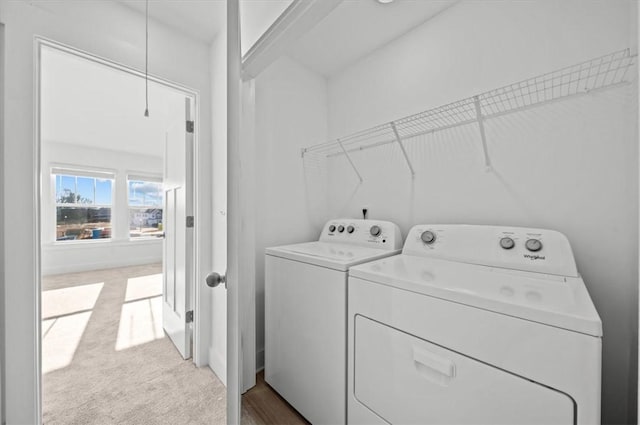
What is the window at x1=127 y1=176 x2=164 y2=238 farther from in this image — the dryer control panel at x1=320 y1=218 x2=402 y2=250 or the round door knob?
the round door knob

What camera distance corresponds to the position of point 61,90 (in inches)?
103

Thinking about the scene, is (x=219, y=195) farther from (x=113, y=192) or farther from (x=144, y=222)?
(x=144, y=222)

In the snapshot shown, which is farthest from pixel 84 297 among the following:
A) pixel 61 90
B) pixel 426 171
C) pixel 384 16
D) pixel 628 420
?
pixel 628 420

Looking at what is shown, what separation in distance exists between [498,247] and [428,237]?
339mm

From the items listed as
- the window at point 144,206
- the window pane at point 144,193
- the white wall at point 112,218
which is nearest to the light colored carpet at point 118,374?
the white wall at point 112,218

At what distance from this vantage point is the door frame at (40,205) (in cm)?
119

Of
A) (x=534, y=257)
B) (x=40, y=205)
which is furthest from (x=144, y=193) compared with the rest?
(x=534, y=257)

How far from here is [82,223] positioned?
5.03m

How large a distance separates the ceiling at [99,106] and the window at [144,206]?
100cm

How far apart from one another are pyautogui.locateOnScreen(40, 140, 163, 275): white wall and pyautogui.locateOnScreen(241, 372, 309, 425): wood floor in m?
5.00

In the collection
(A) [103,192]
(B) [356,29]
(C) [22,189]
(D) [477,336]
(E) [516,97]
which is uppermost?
(B) [356,29]

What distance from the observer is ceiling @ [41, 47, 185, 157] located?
2129mm

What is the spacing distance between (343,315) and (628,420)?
123cm

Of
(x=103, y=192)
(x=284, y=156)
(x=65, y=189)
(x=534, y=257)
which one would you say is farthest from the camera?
(x=103, y=192)
